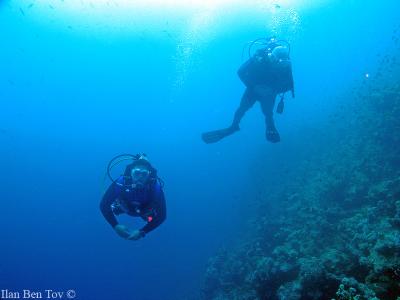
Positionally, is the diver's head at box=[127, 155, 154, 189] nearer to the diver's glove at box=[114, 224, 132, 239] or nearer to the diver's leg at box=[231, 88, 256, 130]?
the diver's glove at box=[114, 224, 132, 239]

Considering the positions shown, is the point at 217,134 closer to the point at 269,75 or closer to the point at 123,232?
the point at 269,75

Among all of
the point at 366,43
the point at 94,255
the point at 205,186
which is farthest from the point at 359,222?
the point at 366,43

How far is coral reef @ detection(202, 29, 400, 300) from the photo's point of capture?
530cm

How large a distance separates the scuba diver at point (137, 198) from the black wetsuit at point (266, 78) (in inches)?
141

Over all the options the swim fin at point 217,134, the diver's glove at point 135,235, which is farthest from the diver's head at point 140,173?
the swim fin at point 217,134

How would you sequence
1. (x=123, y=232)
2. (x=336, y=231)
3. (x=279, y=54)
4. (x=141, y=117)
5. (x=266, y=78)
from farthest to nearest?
(x=141, y=117)
(x=336, y=231)
(x=266, y=78)
(x=279, y=54)
(x=123, y=232)

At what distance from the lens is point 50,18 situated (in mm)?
44594

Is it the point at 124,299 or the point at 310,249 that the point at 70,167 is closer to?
the point at 124,299

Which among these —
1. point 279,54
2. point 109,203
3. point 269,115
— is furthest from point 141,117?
point 109,203

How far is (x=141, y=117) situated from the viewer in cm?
6762

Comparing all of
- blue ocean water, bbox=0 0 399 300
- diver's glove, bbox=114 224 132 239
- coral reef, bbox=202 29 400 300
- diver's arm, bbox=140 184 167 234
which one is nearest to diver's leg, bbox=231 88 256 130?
coral reef, bbox=202 29 400 300

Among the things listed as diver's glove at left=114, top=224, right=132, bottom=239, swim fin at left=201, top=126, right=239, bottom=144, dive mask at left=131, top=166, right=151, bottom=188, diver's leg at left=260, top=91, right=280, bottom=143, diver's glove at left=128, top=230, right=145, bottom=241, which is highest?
swim fin at left=201, top=126, right=239, bottom=144

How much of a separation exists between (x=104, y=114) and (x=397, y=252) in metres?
66.3

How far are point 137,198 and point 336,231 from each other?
21.8 ft
